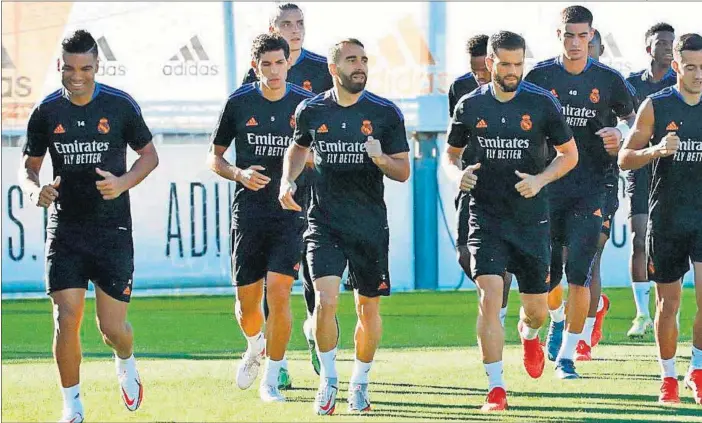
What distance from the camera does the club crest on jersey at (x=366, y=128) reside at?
932 centimetres

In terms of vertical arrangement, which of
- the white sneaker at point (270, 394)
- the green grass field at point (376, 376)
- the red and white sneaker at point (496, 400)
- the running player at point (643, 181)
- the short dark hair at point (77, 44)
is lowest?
the green grass field at point (376, 376)

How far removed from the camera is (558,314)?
11859 millimetres

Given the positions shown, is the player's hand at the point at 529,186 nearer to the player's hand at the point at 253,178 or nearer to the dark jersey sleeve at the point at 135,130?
the player's hand at the point at 253,178

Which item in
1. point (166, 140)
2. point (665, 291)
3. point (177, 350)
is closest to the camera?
point (665, 291)

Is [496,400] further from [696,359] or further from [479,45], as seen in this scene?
[479,45]

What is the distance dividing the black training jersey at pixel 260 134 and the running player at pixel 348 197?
54 cm

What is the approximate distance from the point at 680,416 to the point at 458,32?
10.7 m

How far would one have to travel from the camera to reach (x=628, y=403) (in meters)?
9.61

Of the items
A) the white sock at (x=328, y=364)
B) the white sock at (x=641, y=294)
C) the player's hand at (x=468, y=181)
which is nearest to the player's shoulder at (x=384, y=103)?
the player's hand at (x=468, y=181)

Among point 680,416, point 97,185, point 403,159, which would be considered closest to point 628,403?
point 680,416

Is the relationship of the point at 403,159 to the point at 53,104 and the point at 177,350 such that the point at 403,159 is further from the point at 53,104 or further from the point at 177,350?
the point at 177,350

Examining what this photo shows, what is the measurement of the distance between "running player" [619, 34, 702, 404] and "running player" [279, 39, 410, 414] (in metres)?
1.51

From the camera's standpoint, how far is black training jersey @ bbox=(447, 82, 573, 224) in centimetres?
943

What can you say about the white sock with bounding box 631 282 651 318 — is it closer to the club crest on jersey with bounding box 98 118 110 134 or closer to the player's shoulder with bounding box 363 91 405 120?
the player's shoulder with bounding box 363 91 405 120
